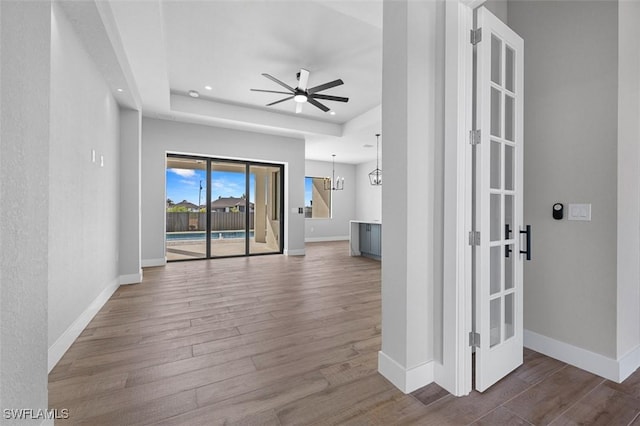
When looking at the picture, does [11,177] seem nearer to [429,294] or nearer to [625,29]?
[429,294]

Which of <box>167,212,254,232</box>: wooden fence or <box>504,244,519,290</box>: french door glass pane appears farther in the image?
<box>167,212,254,232</box>: wooden fence

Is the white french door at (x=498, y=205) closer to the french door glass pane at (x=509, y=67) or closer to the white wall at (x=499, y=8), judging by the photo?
the french door glass pane at (x=509, y=67)

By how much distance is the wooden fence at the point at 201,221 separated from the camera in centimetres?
623

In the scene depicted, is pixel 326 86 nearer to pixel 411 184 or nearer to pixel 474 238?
pixel 411 184

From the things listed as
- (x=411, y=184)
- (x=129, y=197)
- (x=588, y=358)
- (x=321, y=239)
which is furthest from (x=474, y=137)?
(x=321, y=239)

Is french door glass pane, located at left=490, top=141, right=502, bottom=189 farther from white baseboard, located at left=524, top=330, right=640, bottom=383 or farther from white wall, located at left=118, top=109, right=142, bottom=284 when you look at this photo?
white wall, located at left=118, top=109, right=142, bottom=284

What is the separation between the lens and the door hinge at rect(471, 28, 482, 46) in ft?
5.69

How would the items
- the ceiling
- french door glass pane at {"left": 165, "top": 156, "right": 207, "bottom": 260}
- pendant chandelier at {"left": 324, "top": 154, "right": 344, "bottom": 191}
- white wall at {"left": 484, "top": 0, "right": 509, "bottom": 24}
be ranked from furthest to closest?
1. pendant chandelier at {"left": 324, "top": 154, "right": 344, "bottom": 191}
2. french door glass pane at {"left": 165, "top": 156, "right": 207, "bottom": 260}
3. the ceiling
4. white wall at {"left": 484, "top": 0, "right": 509, "bottom": 24}

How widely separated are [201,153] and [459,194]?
226 inches

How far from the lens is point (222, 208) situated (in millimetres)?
A: 6711

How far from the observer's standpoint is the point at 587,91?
2.02 metres

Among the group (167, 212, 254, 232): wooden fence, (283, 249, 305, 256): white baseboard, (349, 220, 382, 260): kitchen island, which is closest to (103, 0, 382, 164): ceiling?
(167, 212, 254, 232): wooden fence

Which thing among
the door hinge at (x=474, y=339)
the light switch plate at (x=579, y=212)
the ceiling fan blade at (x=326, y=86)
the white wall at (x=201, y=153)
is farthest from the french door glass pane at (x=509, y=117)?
the white wall at (x=201, y=153)

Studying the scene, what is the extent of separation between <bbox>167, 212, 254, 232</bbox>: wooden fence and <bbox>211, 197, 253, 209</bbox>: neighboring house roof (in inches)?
7.5
